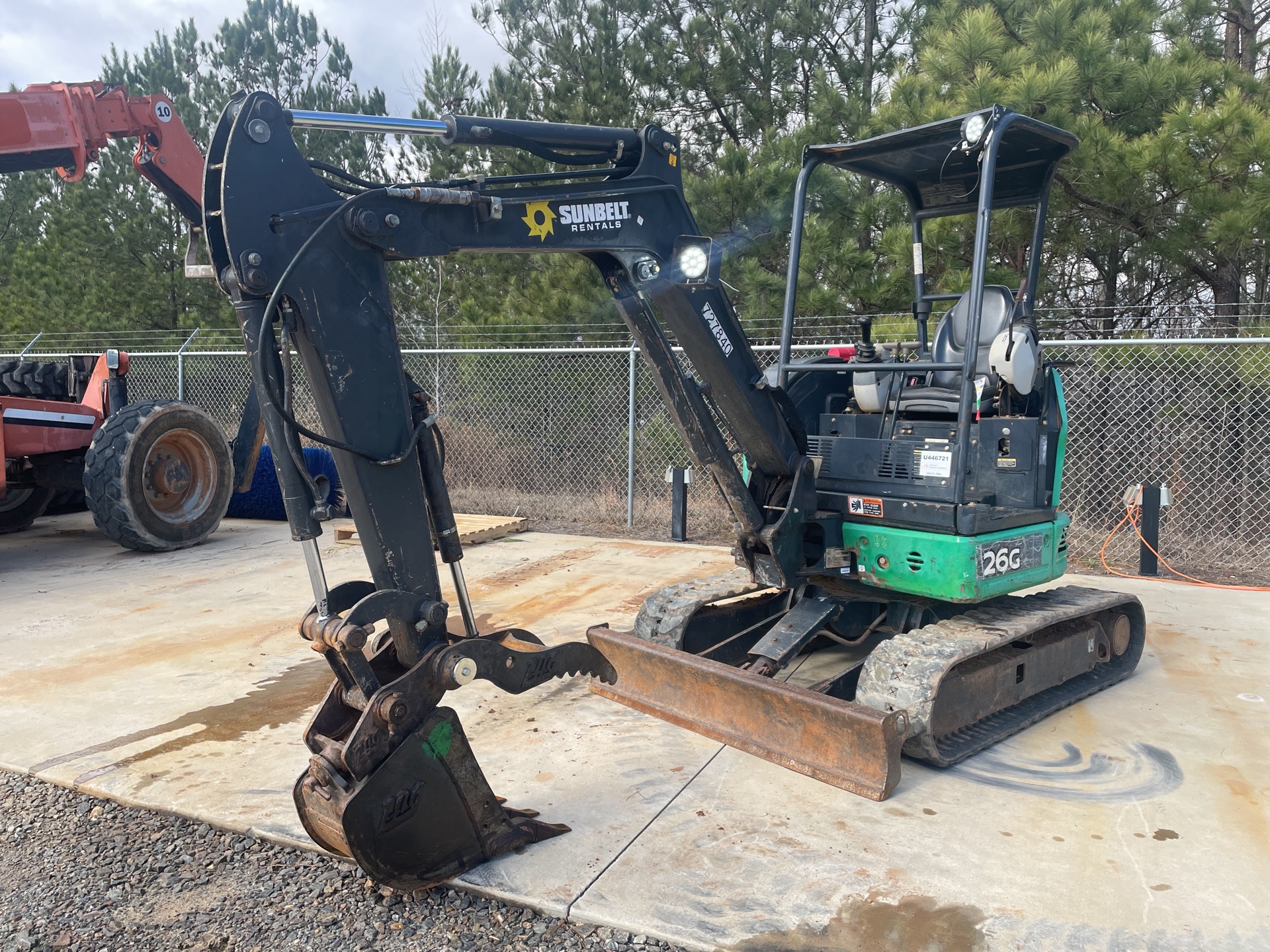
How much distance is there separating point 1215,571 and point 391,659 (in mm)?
7361

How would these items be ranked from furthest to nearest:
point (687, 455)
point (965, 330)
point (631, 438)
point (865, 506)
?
point (687, 455)
point (631, 438)
point (965, 330)
point (865, 506)

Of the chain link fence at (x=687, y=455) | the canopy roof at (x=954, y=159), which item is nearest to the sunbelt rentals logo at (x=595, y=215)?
the canopy roof at (x=954, y=159)

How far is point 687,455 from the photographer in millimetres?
11055

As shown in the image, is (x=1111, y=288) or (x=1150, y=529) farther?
(x=1111, y=288)

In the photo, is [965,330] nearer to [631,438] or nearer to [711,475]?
[711,475]

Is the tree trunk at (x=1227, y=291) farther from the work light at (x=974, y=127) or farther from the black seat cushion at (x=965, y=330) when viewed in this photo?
the work light at (x=974, y=127)

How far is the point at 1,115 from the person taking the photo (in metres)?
8.37

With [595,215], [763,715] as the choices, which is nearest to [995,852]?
[763,715]

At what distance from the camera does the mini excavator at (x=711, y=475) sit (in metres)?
3.05

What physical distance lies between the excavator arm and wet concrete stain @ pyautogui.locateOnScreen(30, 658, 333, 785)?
59.3 inches

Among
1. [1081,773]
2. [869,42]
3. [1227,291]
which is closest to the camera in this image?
[1081,773]

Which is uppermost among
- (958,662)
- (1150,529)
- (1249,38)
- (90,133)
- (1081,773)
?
(1249,38)

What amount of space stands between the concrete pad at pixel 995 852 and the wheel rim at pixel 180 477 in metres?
6.66

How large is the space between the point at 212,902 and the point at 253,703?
1832mm
